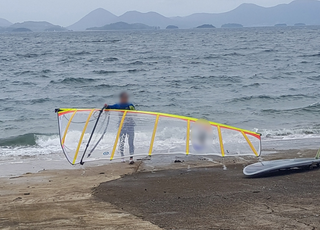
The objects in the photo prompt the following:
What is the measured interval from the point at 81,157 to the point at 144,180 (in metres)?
1.48

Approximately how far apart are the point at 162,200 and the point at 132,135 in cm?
240

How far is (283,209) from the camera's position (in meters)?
5.20

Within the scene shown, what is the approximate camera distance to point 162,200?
19.0 feet

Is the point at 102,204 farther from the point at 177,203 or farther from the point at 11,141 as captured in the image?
the point at 11,141

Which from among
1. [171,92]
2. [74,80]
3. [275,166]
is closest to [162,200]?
[275,166]

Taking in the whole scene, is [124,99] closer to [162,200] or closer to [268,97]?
[162,200]

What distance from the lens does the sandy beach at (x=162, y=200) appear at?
4.94 m

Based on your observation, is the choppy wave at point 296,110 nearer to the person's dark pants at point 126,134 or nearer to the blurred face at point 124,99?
the blurred face at point 124,99

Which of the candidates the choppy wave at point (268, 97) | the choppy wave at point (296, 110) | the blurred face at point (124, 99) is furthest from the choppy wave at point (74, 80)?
the blurred face at point (124, 99)

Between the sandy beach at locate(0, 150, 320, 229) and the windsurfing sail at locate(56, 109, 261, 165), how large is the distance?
39 cm

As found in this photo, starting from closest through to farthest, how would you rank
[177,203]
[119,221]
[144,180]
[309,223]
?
[309,223]
[119,221]
[177,203]
[144,180]

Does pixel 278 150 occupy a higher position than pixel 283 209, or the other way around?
pixel 283 209

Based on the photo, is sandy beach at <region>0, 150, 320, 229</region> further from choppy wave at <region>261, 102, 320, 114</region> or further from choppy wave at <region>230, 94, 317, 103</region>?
choppy wave at <region>230, 94, 317, 103</region>

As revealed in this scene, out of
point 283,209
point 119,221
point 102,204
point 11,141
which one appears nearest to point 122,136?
point 102,204
